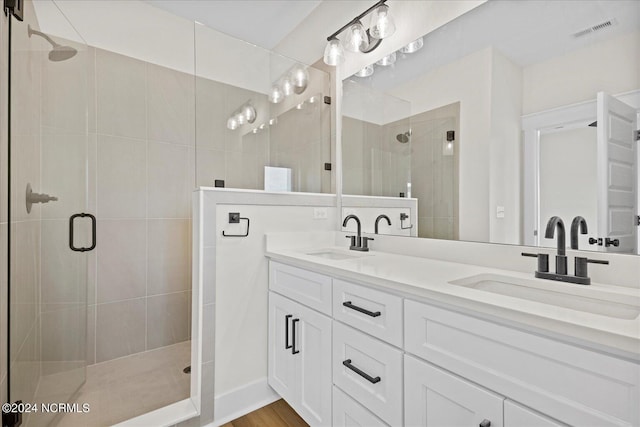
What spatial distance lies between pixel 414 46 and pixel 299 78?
0.91 m

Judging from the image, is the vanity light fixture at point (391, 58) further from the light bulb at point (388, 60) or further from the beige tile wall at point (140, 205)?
the beige tile wall at point (140, 205)

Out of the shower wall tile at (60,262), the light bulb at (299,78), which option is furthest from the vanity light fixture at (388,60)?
the shower wall tile at (60,262)

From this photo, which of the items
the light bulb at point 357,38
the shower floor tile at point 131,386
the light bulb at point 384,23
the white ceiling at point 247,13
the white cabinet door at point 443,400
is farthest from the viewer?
the white ceiling at point 247,13

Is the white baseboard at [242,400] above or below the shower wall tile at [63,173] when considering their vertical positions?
below

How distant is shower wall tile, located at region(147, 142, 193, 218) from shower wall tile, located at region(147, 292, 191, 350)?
669 mm

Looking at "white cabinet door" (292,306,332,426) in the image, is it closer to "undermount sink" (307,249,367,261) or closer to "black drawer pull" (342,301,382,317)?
"black drawer pull" (342,301,382,317)

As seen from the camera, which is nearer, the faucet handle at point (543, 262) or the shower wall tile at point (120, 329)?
the faucet handle at point (543, 262)

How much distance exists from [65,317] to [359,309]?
1.66m

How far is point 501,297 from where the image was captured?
850 mm

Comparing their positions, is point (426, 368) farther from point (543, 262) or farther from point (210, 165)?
point (210, 165)

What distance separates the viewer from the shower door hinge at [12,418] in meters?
1.26

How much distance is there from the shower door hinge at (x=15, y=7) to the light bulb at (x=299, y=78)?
4.80 ft

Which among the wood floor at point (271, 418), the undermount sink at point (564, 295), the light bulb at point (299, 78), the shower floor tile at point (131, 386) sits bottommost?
the wood floor at point (271, 418)

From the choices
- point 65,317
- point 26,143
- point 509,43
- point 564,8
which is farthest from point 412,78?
point 65,317
